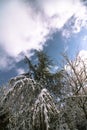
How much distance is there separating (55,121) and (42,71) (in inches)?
131

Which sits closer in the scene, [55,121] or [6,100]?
[55,121]

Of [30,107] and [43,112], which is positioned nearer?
[43,112]

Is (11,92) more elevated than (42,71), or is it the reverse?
(42,71)

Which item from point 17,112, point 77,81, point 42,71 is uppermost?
point 77,81

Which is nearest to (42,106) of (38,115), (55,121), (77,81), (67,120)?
(38,115)

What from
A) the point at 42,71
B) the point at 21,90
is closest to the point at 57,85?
the point at 42,71

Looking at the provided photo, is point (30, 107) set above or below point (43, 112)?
above

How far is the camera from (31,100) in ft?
24.6

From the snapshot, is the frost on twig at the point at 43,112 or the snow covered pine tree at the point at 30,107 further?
the snow covered pine tree at the point at 30,107

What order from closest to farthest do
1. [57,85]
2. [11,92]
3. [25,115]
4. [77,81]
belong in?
[25,115], [11,92], [57,85], [77,81]

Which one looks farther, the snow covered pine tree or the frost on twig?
the snow covered pine tree

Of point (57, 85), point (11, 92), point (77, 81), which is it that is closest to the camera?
point (11, 92)

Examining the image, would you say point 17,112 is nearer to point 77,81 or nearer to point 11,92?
point 11,92

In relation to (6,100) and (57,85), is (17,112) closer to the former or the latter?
(6,100)
